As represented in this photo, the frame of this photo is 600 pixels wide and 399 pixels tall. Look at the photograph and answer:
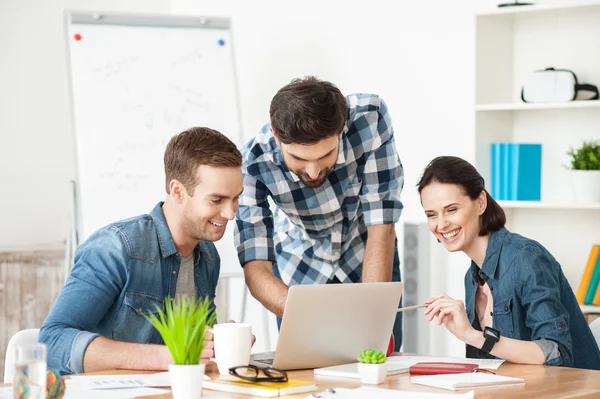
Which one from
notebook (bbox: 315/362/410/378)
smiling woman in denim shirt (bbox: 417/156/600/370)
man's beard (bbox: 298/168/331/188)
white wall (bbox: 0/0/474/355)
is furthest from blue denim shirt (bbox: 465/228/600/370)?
white wall (bbox: 0/0/474/355)

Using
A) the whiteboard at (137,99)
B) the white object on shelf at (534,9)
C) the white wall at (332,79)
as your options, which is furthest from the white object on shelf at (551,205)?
the whiteboard at (137,99)

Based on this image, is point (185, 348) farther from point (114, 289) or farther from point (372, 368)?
point (114, 289)

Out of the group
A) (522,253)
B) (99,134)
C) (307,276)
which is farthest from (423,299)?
(522,253)

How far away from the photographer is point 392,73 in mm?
4230

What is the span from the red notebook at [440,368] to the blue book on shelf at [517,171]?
6.38ft

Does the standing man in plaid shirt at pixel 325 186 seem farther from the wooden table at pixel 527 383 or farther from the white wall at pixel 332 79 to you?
the white wall at pixel 332 79

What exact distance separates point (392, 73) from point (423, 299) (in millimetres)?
1100

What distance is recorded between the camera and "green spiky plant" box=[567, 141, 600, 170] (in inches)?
140

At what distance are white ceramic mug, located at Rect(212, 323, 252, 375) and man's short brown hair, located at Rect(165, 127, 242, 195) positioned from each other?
1.62ft

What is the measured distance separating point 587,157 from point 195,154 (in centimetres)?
207

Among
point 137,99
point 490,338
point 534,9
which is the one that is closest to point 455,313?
point 490,338

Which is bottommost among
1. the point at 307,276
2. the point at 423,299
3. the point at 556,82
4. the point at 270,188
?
the point at 423,299

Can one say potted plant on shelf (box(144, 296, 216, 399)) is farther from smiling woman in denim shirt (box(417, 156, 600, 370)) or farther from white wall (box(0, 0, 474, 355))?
white wall (box(0, 0, 474, 355))

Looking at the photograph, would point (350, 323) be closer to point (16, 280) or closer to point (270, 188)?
point (270, 188)
